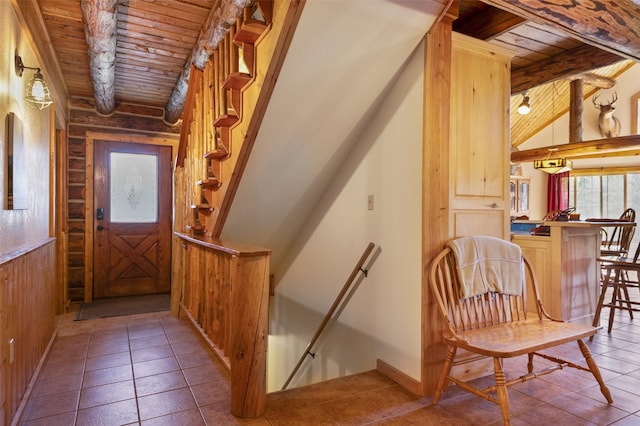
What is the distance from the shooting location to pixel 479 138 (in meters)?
2.49

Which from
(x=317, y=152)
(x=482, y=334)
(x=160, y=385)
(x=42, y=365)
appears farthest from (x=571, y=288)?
(x=42, y=365)


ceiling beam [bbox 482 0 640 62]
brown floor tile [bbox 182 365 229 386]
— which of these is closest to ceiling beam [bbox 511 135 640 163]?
ceiling beam [bbox 482 0 640 62]

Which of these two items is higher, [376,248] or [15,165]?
[15,165]

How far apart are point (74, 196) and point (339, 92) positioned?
4115 millimetres

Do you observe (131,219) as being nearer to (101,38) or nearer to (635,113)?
(101,38)

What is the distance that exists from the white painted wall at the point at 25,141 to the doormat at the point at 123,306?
4.75 feet

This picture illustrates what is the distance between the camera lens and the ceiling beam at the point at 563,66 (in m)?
3.25

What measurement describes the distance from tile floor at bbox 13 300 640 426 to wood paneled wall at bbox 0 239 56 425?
155 millimetres

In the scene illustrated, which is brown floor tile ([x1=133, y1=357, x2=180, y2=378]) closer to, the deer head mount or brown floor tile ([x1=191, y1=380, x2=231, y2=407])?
brown floor tile ([x1=191, y1=380, x2=231, y2=407])

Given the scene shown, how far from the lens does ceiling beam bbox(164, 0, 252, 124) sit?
2.46 m

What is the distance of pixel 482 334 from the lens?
2.08 metres

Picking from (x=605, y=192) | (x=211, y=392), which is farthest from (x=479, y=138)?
(x=605, y=192)

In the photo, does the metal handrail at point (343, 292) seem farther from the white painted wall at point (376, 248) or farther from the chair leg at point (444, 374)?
the chair leg at point (444, 374)

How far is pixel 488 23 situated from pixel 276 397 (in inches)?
115
